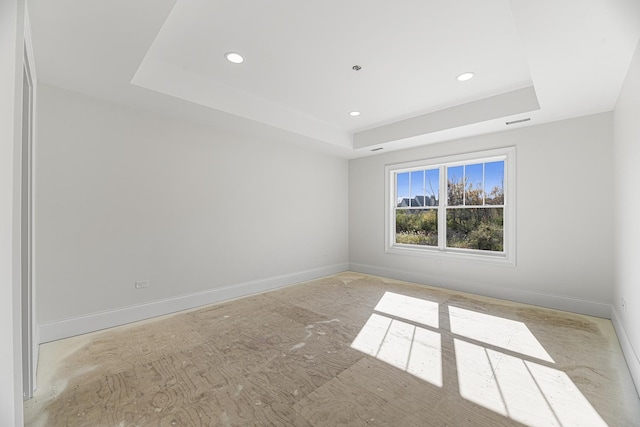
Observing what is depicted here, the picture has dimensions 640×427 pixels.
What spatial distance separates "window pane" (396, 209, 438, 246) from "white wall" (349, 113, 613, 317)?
2.31 ft

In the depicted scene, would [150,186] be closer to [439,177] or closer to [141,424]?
[141,424]

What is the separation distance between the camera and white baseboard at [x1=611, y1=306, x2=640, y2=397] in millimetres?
2141

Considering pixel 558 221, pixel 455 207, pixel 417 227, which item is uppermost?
pixel 455 207

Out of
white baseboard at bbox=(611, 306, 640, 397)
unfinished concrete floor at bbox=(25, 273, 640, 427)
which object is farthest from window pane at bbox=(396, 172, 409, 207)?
white baseboard at bbox=(611, 306, 640, 397)

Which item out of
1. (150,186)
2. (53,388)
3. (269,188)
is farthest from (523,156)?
(53,388)

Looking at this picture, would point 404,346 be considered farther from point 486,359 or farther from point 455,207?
point 455,207

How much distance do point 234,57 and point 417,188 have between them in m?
4.02

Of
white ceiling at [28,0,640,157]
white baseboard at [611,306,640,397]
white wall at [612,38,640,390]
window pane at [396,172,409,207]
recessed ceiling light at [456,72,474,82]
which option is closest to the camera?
white ceiling at [28,0,640,157]

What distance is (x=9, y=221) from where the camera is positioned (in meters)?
1.27

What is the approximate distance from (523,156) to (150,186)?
5.17 m

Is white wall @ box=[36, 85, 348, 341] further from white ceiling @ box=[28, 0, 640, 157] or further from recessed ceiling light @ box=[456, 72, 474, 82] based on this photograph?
recessed ceiling light @ box=[456, 72, 474, 82]

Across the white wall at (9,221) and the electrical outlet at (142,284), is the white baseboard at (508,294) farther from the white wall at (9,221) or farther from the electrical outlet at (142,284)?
the white wall at (9,221)

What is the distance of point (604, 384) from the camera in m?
2.16

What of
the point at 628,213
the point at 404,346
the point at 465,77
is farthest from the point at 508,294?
the point at 465,77
